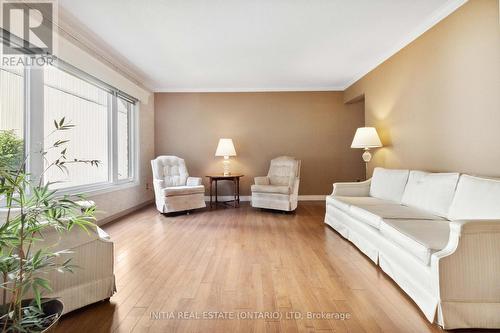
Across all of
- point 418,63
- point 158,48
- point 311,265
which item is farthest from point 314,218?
point 158,48

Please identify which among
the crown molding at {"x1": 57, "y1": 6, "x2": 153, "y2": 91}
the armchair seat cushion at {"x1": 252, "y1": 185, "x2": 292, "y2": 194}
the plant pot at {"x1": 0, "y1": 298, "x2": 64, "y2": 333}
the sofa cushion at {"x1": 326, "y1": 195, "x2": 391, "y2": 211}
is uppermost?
the crown molding at {"x1": 57, "y1": 6, "x2": 153, "y2": 91}

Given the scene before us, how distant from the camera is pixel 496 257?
1282mm

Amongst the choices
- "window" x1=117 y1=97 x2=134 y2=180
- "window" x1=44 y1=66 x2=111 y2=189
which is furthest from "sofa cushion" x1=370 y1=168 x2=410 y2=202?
"window" x1=117 y1=97 x2=134 y2=180

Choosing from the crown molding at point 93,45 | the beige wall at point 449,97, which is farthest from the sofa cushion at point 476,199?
the crown molding at point 93,45

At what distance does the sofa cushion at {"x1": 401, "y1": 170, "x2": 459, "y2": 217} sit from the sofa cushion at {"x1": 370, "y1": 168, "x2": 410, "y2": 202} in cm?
12

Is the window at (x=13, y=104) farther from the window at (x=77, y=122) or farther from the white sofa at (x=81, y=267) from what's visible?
the white sofa at (x=81, y=267)

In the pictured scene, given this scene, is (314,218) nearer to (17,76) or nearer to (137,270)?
(137,270)

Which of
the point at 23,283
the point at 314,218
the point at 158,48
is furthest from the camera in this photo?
the point at 314,218

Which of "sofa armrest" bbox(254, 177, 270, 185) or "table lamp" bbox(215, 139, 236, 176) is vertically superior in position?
"table lamp" bbox(215, 139, 236, 176)

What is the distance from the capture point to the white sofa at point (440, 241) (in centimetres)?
128

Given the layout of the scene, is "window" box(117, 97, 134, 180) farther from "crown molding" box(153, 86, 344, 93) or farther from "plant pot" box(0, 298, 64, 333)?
"plant pot" box(0, 298, 64, 333)

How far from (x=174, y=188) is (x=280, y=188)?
70.0 inches

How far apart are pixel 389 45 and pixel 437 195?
2.22 metres

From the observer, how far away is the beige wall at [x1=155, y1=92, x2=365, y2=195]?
5070 mm
